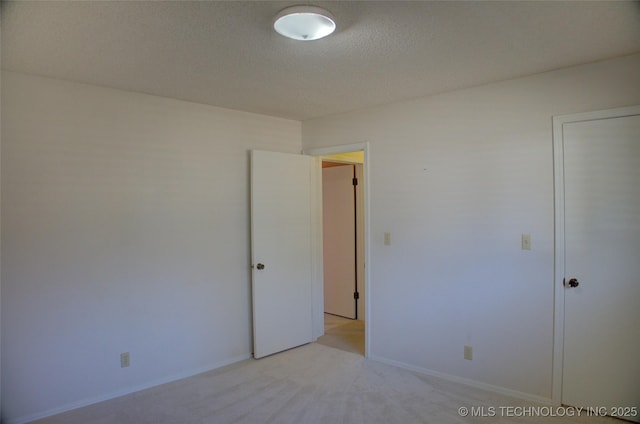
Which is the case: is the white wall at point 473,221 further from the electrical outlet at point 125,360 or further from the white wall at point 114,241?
the electrical outlet at point 125,360

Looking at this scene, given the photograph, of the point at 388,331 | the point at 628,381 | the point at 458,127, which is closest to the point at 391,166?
the point at 458,127

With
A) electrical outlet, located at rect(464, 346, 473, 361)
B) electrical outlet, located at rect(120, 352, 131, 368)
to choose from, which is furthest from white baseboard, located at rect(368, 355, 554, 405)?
electrical outlet, located at rect(120, 352, 131, 368)

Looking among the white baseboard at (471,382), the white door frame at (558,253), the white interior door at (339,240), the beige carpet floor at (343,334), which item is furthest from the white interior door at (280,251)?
the white door frame at (558,253)

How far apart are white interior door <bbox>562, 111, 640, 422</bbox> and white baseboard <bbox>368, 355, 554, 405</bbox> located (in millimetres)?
180

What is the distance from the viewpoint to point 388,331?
3734 millimetres

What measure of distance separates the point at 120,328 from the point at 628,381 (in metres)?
3.61

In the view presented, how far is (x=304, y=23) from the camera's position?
6.55ft

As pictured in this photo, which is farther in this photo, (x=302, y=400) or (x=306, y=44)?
(x=302, y=400)

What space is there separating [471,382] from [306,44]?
284 centimetres

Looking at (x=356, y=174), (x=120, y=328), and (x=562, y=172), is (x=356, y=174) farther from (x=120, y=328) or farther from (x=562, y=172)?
(x=120, y=328)

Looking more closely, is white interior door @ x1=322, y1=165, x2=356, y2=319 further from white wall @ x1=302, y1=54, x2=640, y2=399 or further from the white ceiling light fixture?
the white ceiling light fixture

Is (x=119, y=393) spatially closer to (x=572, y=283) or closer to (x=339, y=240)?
(x=339, y=240)

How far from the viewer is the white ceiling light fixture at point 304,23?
188cm

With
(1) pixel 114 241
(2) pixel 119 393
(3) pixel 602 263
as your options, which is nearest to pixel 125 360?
(2) pixel 119 393
